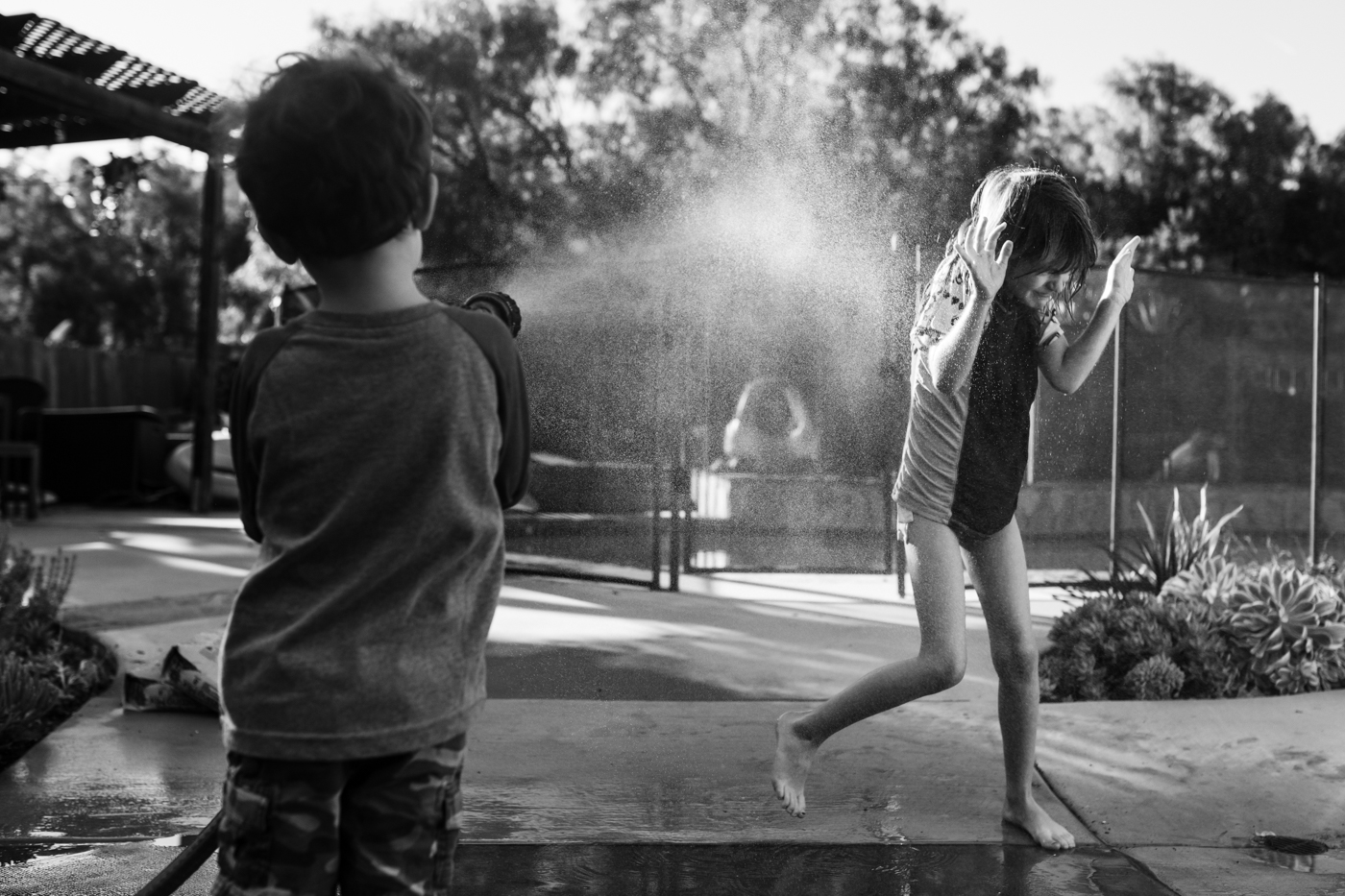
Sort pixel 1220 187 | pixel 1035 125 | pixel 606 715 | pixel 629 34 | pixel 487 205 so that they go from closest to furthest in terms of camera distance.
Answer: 1. pixel 606 715
2. pixel 629 34
3. pixel 487 205
4. pixel 1035 125
5. pixel 1220 187

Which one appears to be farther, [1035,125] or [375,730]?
[1035,125]

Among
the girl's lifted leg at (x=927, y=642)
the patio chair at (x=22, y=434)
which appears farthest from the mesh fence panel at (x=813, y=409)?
the patio chair at (x=22, y=434)

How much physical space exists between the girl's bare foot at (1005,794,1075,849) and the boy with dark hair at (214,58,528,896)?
1.83m

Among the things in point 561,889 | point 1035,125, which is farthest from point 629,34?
point 561,889

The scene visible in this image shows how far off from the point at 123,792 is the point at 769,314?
4209 millimetres

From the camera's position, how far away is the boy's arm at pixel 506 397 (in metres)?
1.62

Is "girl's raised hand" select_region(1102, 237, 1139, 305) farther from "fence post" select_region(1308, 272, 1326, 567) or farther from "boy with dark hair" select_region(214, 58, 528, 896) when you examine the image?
"fence post" select_region(1308, 272, 1326, 567)

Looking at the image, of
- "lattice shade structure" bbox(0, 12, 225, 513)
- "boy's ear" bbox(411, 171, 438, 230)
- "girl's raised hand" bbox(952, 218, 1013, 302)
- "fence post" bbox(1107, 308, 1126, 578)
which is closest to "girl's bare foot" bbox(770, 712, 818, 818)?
"girl's raised hand" bbox(952, 218, 1013, 302)

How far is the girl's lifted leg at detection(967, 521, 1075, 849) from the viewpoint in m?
2.89

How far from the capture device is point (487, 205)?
1891 centimetres

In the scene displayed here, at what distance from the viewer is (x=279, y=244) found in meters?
1.62

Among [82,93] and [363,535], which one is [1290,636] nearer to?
[363,535]

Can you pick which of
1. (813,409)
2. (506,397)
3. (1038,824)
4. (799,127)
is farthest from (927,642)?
(799,127)

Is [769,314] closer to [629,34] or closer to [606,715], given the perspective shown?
[606,715]
